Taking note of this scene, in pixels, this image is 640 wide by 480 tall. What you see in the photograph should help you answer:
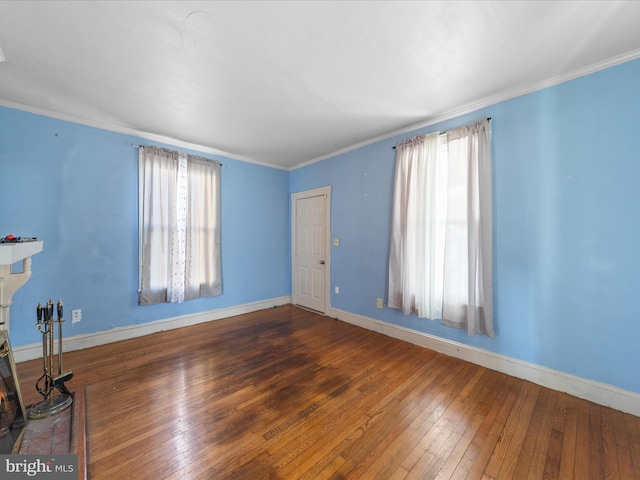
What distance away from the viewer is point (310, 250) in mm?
4543

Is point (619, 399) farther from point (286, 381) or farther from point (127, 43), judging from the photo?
point (127, 43)

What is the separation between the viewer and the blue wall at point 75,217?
8.43 ft

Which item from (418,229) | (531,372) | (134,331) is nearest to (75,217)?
(134,331)

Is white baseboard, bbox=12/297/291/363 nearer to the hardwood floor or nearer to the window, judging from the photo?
the hardwood floor

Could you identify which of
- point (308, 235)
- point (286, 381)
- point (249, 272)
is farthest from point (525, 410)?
point (249, 272)

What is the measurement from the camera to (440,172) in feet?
9.19

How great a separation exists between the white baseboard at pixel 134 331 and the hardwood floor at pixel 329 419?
0.43 ft

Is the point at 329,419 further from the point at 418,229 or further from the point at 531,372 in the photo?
the point at 418,229

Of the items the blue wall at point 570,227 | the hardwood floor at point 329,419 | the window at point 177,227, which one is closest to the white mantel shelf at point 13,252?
the hardwood floor at point 329,419

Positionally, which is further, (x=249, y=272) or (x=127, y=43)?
(x=249, y=272)

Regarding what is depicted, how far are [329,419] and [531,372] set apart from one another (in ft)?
6.30

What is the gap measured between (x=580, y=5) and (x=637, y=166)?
1.23 meters

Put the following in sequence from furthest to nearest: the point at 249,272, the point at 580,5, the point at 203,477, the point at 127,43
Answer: the point at 249,272, the point at 127,43, the point at 580,5, the point at 203,477

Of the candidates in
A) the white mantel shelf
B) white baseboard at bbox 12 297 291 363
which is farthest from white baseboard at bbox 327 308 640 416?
the white mantel shelf
